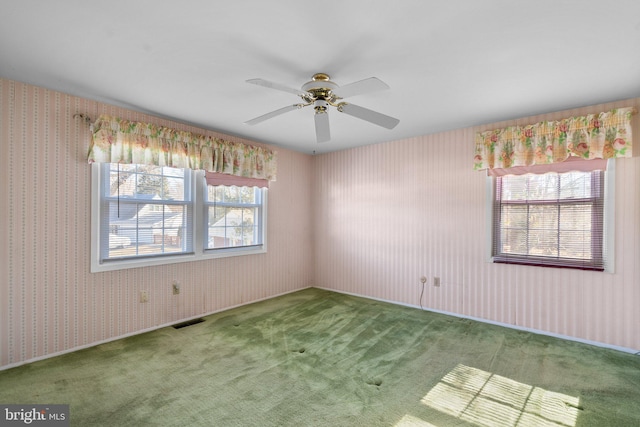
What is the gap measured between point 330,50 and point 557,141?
2.54 meters

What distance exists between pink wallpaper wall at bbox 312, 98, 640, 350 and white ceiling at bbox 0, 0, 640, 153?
3.26 ft

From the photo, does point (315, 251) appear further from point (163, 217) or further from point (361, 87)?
point (361, 87)

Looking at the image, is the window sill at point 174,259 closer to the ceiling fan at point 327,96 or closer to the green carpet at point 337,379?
the green carpet at point 337,379

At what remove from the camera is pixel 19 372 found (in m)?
2.36

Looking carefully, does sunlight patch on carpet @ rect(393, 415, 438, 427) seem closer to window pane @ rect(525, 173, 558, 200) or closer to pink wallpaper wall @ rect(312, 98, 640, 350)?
pink wallpaper wall @ rect(312, 98, 640, 350)

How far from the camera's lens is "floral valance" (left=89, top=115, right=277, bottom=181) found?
287 cm

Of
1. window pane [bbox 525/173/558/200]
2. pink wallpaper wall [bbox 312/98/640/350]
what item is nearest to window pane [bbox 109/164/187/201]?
pink wallpaper wall [bbox 312/98/640/350]

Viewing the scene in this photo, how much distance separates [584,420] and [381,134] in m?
3.17

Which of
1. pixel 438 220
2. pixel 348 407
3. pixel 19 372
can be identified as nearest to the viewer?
pixel 348 407

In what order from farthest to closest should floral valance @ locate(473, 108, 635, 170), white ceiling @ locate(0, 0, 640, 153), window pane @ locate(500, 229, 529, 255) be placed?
window pane @ locate(500, 229, 529, 255)
floral valance @ locate(473, 108, 635, 170)
white ceiling @ locate(0, 0, 640, 153)

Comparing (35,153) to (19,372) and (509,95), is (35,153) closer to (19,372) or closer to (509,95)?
(19,372)

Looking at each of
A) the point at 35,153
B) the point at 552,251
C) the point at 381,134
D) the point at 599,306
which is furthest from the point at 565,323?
the point at 35,153

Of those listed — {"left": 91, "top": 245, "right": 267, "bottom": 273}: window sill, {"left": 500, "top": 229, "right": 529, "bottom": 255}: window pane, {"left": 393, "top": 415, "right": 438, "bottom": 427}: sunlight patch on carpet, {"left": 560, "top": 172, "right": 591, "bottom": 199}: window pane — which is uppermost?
{"left": 560, "top": 172, "right": 591, "bottom": 199}: window pane

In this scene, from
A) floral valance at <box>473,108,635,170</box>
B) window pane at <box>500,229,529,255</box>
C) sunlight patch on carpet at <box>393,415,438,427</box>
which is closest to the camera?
sunlight patch on carpet at <box>393,415,438,427</box>
